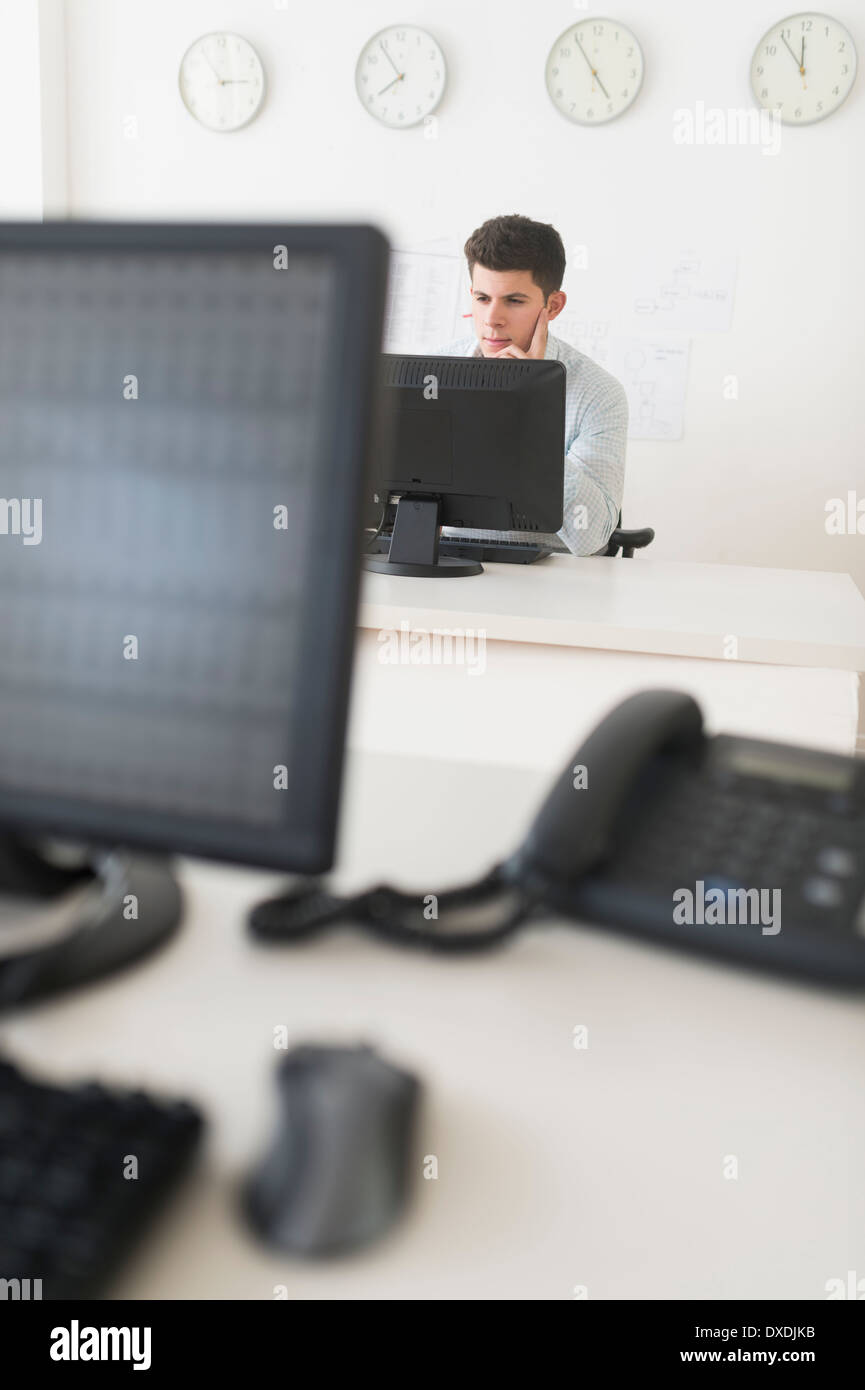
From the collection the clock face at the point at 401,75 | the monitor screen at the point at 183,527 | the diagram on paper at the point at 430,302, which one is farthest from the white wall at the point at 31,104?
the monitor screen at the point at 183,527

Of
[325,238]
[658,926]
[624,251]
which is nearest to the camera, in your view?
[325,238]

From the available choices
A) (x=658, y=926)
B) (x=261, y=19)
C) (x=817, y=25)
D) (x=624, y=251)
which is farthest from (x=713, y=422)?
(x=658, y=926)

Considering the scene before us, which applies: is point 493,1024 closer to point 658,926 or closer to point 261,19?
point 658,926

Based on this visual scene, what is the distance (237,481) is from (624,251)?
3354 millimetres

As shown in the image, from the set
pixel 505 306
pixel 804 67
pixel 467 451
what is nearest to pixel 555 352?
pixel 505 306

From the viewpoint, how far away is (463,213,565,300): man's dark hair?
8.97ft

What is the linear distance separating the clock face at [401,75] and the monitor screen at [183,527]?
3.48m

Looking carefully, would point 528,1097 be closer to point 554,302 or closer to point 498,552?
point 498,552

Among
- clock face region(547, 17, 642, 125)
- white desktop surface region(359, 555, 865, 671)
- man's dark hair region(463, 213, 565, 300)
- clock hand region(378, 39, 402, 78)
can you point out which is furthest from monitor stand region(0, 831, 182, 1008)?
clock hand region(378, 39, 402, 78)

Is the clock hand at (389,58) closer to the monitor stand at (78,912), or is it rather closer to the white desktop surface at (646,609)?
the white desktop surface at (646,609)

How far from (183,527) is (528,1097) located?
301 millimetres

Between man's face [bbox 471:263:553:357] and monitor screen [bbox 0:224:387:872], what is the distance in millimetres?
2490

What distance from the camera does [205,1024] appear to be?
0.51 meters

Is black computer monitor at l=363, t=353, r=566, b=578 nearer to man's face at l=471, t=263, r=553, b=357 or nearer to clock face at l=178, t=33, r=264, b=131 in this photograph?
man's face at l=471, t=263, r=553, b=357
